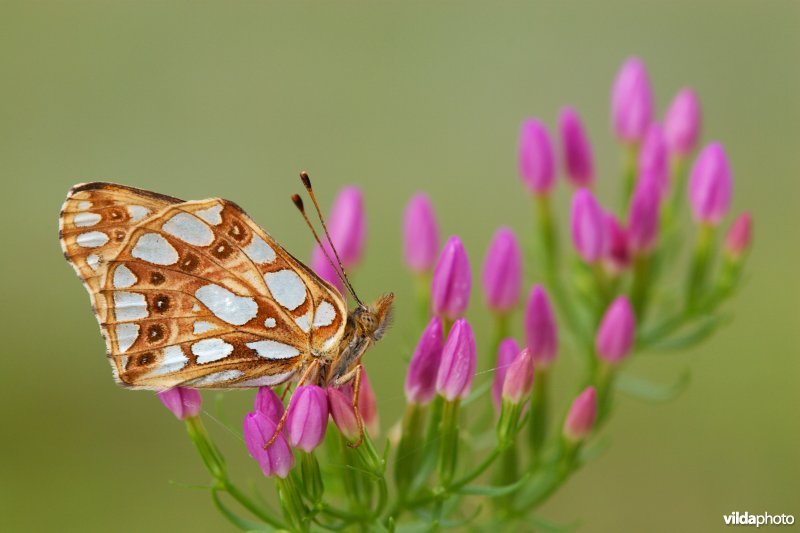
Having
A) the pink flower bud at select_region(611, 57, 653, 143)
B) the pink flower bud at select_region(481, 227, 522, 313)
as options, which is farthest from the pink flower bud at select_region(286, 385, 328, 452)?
the pink flower bud at select_region(611, 57, 653, 143)

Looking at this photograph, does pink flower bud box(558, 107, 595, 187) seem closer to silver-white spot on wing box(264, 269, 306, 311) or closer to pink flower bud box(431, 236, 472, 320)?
pink flower bud box(431, 236, 472, 320)

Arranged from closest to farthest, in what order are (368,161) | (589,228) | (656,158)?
1. (589,228)
2. (656,158)
3. (368,161)

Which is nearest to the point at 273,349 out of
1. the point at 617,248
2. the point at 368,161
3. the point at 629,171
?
the point at 617,248

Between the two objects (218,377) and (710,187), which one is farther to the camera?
(710,187)

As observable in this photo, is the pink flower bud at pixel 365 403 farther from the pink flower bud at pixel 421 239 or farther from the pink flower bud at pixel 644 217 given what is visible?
the pink flower bud at pixel 644 217

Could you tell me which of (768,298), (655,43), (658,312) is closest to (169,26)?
(655,43)

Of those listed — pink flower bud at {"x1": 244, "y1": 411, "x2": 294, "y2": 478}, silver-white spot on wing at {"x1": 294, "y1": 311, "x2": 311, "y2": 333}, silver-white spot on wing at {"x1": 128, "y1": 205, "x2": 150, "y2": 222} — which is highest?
silver-white spot on wing at {"x1": 128, "y1": 205, "x2": 150, "y2": 222}

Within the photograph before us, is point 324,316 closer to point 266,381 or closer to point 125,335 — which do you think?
point 266,381
